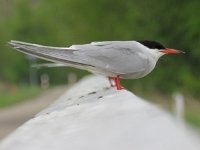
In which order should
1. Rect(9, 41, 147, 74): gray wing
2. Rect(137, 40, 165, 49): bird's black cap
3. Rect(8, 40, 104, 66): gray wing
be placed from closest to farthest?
Rect(8, 40, 104, 66): gray wing → Rect(9, 41, 147, 74): gray wing → Rect(137, 40, 165, 49): bird's black cap

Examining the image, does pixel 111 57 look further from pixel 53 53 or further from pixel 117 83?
pixel 53 53

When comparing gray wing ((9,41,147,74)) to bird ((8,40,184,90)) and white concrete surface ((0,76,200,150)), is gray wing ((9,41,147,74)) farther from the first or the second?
white concrete surface ((0,76,200,150))

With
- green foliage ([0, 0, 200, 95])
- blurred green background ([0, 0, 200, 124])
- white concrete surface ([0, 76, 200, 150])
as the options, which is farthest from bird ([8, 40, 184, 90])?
green foliage ([0, 0, 200, 95])

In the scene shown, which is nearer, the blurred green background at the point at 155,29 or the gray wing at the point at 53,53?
the gray wing at the point at 53,53

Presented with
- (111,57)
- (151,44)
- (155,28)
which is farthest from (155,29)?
(111,57)

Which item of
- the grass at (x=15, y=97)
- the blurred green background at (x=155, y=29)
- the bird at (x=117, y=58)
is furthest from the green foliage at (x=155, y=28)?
the bird at (x=117, y=58)

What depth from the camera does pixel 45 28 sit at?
7938 cm

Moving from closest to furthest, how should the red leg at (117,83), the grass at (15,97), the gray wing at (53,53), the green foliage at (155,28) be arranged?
1. the gray wing at (53,53)
2. the red leg at (117,83)
3. the green foliage at (155,28)
4. the grass at (15,97)

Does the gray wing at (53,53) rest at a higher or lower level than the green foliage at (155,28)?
lower

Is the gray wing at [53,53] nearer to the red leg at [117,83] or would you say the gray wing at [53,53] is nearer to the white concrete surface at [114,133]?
the red leg at [117,83]

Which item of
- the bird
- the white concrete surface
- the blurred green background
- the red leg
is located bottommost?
the white concrete surface

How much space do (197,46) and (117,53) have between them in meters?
11.6

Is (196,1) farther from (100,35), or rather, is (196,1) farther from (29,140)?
(29,140)

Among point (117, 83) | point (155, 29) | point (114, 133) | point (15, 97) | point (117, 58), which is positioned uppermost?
point (15, 97)
